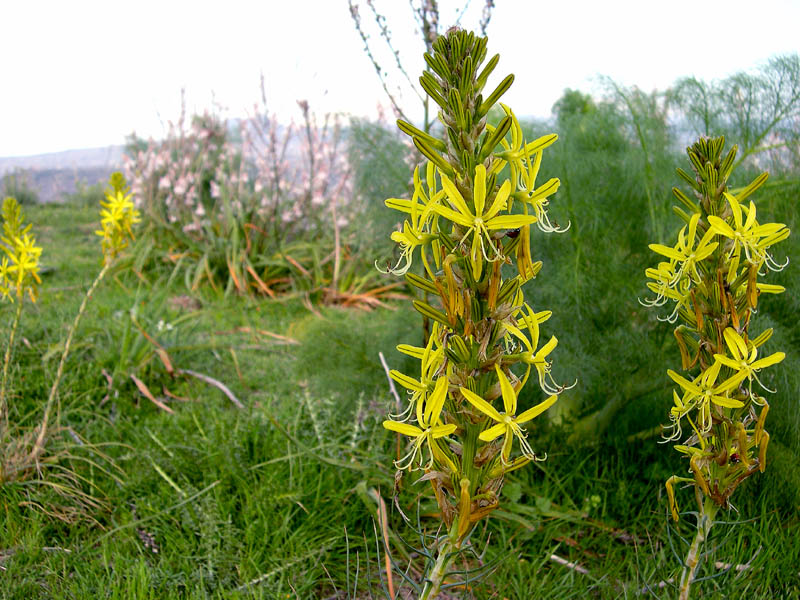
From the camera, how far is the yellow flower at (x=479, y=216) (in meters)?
0.98

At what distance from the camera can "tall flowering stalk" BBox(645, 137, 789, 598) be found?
1.31 m

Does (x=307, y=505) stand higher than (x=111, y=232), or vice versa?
(x=111, y=232)

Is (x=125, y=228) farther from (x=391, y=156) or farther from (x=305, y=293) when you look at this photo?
(x=305, y=293)

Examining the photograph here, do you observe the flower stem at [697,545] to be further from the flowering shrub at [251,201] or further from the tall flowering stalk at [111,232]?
the flowering shrub at [251,201]

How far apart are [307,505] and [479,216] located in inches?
67.1

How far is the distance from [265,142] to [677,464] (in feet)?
19.4

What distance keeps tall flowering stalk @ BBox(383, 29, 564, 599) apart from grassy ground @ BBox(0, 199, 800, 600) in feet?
1.23

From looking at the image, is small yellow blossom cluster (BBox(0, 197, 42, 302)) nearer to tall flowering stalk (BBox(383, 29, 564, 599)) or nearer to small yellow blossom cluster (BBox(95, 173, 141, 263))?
small yellow blossom cluster (BBox(95, 173, 141, 263))

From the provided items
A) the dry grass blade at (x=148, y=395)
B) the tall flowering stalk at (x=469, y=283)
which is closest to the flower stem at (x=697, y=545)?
the tall flowering stalk at (x=469, y=283)

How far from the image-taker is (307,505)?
2.36 meters

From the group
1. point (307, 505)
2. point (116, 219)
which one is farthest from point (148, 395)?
point (307, 505)

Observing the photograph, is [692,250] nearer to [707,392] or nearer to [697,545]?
[707,392]

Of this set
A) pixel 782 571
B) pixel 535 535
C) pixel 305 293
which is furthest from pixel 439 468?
pixel 305 293

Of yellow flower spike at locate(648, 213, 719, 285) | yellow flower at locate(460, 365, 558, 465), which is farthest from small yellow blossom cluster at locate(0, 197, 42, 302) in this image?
yellow flower spike at locate(648, 213, 719, 285)
